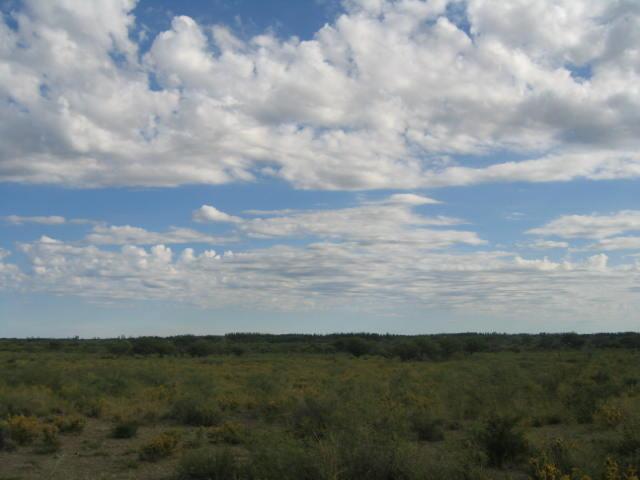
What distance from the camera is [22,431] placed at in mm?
Answer: 16328

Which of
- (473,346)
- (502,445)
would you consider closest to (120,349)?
(473,346)

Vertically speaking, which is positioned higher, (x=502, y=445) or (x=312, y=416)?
(x=312, y=416)

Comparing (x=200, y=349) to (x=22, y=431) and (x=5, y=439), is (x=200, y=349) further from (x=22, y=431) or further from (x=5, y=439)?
(x=5, y=439)

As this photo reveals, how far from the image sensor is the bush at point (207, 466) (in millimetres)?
11906

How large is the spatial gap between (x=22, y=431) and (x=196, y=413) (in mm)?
5393

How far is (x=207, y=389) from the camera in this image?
88.5ft

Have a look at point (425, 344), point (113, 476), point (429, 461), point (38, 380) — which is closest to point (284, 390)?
point (38, 380)

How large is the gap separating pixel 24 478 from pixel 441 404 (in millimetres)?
13508

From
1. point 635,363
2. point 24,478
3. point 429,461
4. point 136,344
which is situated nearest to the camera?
point 429,461

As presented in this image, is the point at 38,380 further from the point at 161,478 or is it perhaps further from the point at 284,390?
the point at 161,478

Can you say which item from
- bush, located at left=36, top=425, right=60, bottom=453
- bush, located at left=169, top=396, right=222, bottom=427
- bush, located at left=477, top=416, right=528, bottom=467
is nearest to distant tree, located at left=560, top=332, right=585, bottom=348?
bush, located at left=169, top=396, right=222, bottom=427


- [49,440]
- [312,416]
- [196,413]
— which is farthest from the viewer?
[196,413]

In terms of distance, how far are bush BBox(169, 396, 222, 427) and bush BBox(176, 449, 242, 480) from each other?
7792mm

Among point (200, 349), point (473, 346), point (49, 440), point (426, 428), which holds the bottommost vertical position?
point (49, 440)
